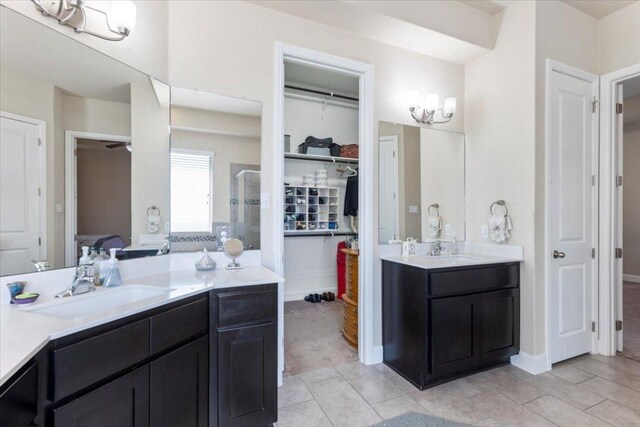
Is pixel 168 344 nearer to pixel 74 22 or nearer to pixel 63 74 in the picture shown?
pixel 63 74

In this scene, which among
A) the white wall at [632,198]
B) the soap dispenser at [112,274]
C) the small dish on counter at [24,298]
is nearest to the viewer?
the small dish on counter at [24,298]

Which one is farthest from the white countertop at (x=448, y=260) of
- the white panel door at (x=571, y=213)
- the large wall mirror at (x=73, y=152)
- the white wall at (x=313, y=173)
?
the white wall at (x=313, y=173)

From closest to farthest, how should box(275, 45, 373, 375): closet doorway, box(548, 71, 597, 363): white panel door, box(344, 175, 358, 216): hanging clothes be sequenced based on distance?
box(548, 71, 597, 363): white panel door < box(275, 45, 373, 375): closet doorway < box(344, 175, 358, 216): hanging clothes

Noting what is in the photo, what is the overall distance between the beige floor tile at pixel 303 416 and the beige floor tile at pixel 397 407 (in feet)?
1.19

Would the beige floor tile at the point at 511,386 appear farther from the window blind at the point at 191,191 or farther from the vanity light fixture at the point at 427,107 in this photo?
the window blind at the point at 191,191

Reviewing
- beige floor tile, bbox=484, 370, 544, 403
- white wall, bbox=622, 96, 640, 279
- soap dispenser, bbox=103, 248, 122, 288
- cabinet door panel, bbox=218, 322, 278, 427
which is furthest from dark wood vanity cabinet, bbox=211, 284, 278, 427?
white wall, bbox=622, 96, 640, 279

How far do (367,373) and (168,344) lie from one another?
169 cm

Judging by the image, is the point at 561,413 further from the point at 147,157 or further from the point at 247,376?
the point at 147,157

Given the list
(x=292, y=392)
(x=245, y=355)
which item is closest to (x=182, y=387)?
(x=245, y=355)

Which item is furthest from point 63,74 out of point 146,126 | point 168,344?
point 168,344

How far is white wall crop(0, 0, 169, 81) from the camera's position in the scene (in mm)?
1741

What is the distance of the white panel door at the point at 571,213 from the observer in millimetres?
2664

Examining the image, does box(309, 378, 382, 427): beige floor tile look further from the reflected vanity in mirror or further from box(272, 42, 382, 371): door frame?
the reflected vanity in mirror

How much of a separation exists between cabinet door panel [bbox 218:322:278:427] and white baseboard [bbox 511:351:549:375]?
2074 mm
